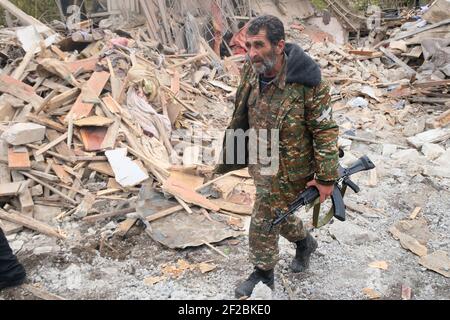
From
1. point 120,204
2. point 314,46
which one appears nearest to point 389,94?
point 314,46

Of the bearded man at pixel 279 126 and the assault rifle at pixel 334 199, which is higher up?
the bearded man at pixel 279 126

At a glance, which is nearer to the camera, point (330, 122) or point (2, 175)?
point (330, 122)

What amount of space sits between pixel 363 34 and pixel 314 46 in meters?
2.72

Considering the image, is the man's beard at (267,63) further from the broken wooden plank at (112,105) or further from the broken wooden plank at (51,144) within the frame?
the broken wooden plank at (112,105)

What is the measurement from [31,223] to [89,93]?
2271 millimetres

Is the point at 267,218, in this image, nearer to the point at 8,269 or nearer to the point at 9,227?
the point at 8,269

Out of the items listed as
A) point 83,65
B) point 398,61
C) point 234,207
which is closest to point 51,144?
point 83,65

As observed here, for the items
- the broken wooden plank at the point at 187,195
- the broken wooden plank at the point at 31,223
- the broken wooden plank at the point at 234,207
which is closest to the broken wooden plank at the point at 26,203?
the broken wooden plank at the point at 31,223

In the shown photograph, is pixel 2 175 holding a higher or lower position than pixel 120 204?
higher

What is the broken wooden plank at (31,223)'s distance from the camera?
449cm

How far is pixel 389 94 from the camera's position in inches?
380

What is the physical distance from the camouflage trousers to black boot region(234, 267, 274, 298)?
116 mm

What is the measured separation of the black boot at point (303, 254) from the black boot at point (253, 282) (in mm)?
439

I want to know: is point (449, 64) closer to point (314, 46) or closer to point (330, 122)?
point (314, 46)
